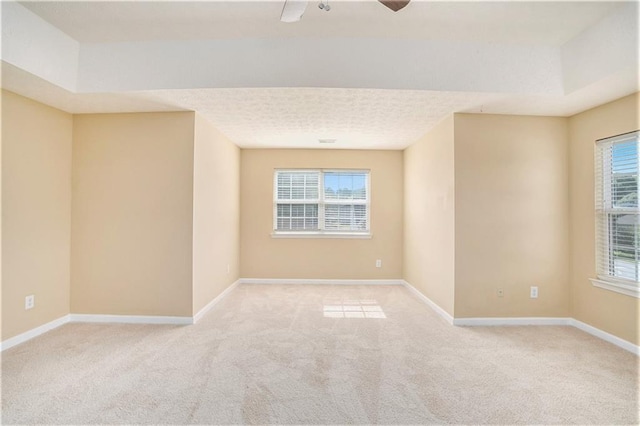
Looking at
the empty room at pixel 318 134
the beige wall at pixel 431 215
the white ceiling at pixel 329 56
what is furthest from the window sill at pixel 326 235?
the white ceiling at pixel 329 56

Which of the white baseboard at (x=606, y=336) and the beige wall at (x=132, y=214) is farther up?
the beige wall at (x=132, y=214)

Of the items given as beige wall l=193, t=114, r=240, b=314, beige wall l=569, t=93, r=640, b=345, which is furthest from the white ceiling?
beige wall l=193, t=114, r=240, b=314

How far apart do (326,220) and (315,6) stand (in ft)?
11.3

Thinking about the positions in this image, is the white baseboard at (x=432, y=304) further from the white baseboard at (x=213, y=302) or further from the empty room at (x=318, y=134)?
the white baseboard at (x=213, y=302)

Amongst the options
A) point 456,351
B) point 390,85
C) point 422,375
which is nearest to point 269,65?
point 390,85

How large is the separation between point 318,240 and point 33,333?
3.56 meters

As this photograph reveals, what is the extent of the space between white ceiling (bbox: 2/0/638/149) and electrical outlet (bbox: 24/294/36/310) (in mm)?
1875

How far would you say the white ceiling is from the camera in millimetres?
2160

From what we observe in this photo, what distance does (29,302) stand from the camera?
281cm

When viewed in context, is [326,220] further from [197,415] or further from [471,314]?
[197,415]

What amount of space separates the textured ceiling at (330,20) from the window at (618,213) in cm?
120

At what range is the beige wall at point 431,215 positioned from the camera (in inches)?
132

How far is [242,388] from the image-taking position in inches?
78.6

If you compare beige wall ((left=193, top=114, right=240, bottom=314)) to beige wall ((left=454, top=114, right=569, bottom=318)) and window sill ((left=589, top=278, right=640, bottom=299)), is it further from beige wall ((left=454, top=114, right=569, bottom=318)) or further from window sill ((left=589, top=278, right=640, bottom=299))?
window sill ((left=589, top=278, right=640, bottom=299))
